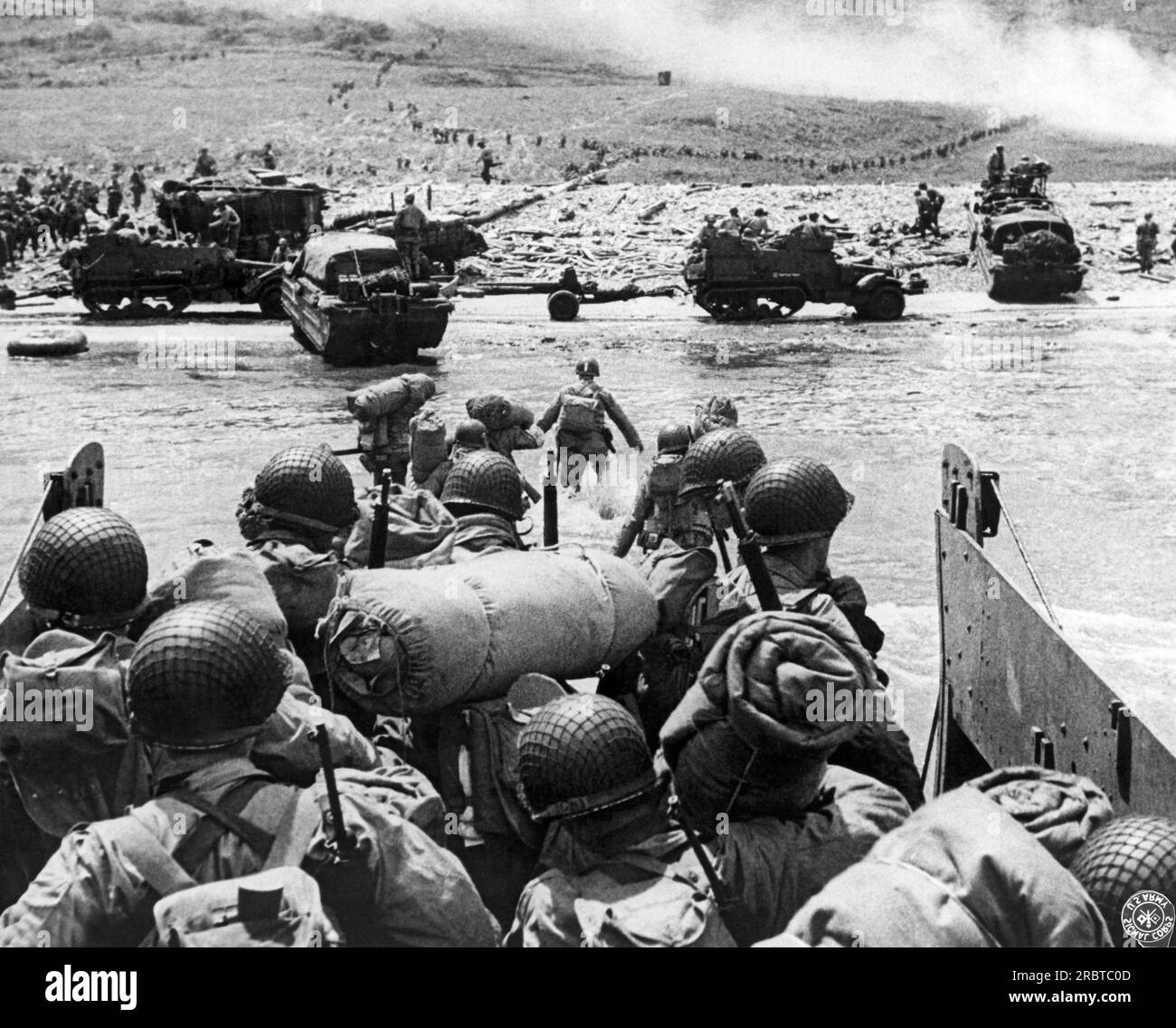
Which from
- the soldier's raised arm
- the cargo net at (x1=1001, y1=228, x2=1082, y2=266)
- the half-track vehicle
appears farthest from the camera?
the cargo net at (x1=1001, y1=228, x2=1082, y2=266)

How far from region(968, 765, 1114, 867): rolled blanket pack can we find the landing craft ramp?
520 millimetres

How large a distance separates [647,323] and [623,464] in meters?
12.3

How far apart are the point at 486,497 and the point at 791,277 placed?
20.4m

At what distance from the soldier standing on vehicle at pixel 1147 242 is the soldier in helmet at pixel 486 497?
26.9 metres

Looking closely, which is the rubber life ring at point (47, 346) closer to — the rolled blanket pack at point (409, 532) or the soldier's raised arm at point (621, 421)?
the soldier's raised arm at point (621, 421)

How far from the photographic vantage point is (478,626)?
14.4 ft

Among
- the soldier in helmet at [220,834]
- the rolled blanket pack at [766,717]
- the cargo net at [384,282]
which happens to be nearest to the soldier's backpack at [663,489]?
the rolled blanket pack at [766,717]

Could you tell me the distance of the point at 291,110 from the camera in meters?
58.0

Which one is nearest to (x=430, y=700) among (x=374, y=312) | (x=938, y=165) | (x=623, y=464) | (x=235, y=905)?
(x=235, y=905)

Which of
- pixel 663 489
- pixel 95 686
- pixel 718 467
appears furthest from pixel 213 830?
pixel 663 489

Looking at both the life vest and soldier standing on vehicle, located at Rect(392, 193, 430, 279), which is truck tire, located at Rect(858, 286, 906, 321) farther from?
the life vest

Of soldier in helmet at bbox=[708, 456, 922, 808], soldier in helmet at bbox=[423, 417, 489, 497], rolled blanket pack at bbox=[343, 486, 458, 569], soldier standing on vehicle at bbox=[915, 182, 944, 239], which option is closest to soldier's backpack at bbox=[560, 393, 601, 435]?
soldier in helmet at bbox=[423, 417, 489, 497]

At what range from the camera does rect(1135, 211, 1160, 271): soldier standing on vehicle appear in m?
30.2
